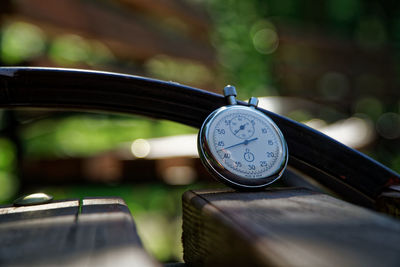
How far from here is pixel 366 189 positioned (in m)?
0.89

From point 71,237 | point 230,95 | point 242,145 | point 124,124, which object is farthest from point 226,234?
point 124,124

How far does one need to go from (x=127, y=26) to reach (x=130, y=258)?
2.74 m

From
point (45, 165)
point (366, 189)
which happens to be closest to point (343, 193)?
point (366, 189)

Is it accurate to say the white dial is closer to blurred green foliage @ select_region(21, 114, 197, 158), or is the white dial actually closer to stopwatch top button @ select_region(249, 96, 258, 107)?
stopwatch top button @ select_region(249, 96, 258, 107)

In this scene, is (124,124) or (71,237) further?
(124,124)

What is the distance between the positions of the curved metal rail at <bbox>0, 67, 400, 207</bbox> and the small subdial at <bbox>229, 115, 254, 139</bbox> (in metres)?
0.07

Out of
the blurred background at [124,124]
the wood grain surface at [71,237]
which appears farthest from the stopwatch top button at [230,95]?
the blurred background at [124,124]

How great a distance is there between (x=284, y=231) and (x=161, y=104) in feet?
1.79

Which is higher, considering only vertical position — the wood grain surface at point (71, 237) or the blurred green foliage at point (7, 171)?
the wood grain surface at point (71, 237)

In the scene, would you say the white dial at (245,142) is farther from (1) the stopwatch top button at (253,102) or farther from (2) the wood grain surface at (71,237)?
(2) the wood grain surface at (71,237)

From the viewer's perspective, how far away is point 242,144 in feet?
2.92

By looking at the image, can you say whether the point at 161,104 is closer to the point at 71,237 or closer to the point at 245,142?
the point at 245,142

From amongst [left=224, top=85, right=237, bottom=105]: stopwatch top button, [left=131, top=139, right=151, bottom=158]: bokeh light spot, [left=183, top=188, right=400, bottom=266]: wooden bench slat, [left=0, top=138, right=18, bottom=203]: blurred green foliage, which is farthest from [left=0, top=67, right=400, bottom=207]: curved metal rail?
[left=0, top=138, right=18, bottom=203]: blurred green foliage

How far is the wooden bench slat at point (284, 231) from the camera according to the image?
1.22 feet
